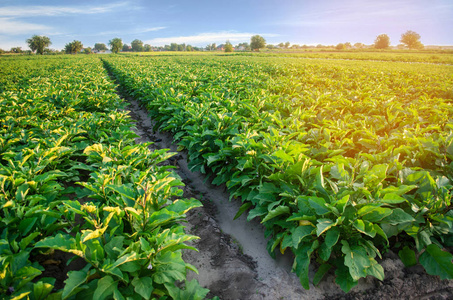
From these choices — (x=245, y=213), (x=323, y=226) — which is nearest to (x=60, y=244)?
(x=323, y=226)

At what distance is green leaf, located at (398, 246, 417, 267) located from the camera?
2.55 meters

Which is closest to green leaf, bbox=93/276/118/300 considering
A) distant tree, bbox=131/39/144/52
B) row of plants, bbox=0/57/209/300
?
row of plants, bbox=0/57/209/300

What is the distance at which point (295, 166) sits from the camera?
9.36ft

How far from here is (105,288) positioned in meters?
1.68

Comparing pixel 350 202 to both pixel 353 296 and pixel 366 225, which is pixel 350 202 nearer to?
pixel 366 225

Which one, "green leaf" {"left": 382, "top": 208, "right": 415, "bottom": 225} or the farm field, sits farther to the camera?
"green leaf" {"left": 382, "top": 208, "right": 415, "bottom": 225}

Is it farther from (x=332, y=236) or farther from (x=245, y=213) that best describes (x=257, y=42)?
(x=332, y=236)

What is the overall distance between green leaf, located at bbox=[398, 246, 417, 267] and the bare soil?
0.10 m

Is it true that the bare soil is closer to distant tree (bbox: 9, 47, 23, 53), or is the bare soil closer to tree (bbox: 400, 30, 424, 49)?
tree (bbox: 400, 30, 424, 49)

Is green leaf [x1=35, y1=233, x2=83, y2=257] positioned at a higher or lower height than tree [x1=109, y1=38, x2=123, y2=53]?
lower

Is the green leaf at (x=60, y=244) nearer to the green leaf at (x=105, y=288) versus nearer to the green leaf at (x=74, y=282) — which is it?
the green leaf at (x=74, y=282)

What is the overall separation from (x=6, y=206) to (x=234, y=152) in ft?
9.57

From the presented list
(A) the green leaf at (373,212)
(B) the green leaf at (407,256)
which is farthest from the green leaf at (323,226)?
(B) the green leaf at (407,256)

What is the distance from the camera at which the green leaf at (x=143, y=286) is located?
172 centimetres
